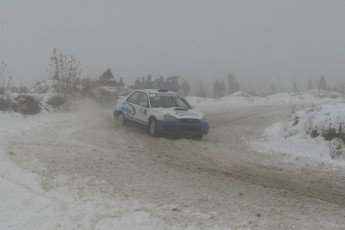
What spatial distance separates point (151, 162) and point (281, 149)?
12.3ft

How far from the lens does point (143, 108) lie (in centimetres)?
1416

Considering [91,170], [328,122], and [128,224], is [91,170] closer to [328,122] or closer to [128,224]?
[128,224]

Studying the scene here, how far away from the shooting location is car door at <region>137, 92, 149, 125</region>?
13930 millimetres

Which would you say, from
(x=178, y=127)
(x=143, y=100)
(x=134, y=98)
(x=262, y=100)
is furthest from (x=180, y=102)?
(x=262, y=100)

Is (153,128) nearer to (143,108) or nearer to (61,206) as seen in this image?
(143,108)

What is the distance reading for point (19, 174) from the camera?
774 cm

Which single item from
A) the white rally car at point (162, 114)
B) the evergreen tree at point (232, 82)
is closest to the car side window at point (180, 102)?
the white rally car at point (162, 114)

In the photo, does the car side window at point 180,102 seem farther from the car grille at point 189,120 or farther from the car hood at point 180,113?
the car grille at point 189,120

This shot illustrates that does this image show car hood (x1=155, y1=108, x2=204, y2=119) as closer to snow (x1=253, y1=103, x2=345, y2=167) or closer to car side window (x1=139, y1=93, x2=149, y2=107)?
car side window (x1=139, y1=93, x2=149, y2=107)

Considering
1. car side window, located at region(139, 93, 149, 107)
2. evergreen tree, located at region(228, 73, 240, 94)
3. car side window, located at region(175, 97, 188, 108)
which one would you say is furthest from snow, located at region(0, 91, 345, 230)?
evergreen tree, located at region(228, 73, 240, 94)

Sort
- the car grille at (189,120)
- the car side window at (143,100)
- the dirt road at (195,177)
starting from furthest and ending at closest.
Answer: the car side window at (143,100)
the car grille at (189,120)
the dirt road at (195,177)

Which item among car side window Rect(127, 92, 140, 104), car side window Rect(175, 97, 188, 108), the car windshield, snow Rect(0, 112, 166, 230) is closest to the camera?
snow Rect(0, 112, 166, 230)

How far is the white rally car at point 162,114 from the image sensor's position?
13.0 m

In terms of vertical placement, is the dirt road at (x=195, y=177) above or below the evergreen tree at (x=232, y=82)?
below
